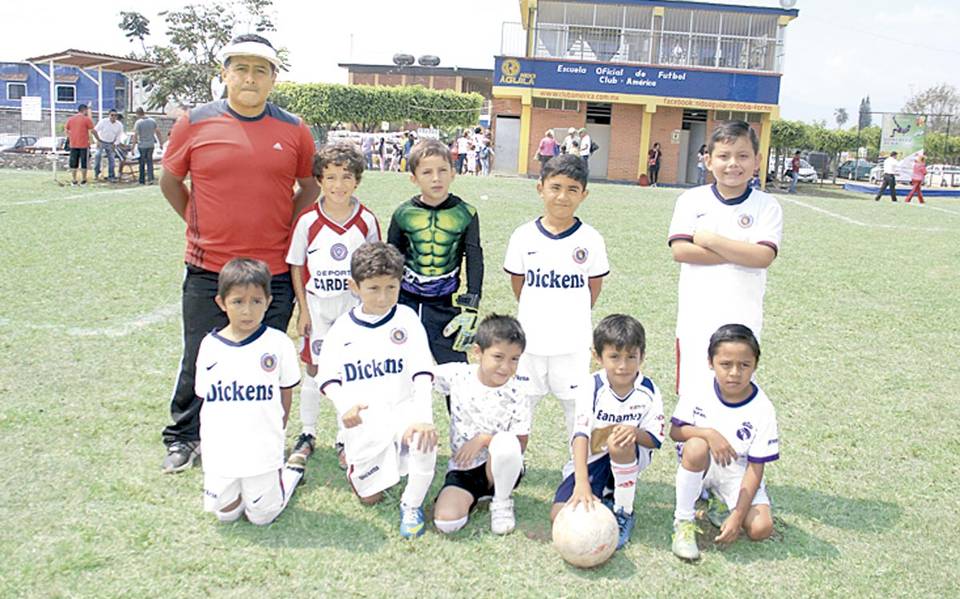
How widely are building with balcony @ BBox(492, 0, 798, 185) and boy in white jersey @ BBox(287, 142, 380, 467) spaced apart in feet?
96.1

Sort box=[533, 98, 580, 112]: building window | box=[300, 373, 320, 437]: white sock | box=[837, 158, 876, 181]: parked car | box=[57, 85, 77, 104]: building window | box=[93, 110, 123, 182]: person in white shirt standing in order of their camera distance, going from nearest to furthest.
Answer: box=[300, 373, 320, 437]: white sock, box=[93, 110, 123, 182]: person in white shirt standing, box=[533, 98, 580, 112]: building window, box=[837, 158, 876, 181]: parked car, box=[57, 85, 77, 104]: building window

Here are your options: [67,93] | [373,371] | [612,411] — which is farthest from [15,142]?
[612,411]

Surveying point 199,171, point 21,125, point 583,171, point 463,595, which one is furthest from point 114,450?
→ point 21,125

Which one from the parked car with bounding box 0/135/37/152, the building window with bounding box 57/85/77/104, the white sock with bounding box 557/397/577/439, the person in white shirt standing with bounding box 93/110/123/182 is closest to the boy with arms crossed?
the white sock with bounding box 557/397/577/439

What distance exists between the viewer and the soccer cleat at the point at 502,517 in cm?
379

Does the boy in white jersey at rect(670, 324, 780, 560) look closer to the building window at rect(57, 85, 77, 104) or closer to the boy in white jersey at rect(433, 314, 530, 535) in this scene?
the boy in white jersey at rect(433, 314, 530, 535)

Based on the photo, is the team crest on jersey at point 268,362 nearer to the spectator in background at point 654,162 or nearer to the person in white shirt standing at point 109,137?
the person in white shirt standing at point 109,137

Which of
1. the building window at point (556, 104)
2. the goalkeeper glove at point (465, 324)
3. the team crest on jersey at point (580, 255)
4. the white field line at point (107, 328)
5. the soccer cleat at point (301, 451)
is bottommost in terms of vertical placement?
the soccer cleat at point (301, 451)

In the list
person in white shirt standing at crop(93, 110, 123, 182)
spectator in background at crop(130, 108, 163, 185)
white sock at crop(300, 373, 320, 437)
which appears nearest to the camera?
white sock at crop(300, 373, 320, 437)

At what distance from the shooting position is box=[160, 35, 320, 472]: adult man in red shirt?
4191 millimetres

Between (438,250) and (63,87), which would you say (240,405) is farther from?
(63,87)

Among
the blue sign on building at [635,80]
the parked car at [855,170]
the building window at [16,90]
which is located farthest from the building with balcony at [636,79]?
the building window at [16,90]

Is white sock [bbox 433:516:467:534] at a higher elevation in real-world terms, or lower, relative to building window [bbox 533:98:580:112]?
lower

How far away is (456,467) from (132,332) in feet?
13.5
